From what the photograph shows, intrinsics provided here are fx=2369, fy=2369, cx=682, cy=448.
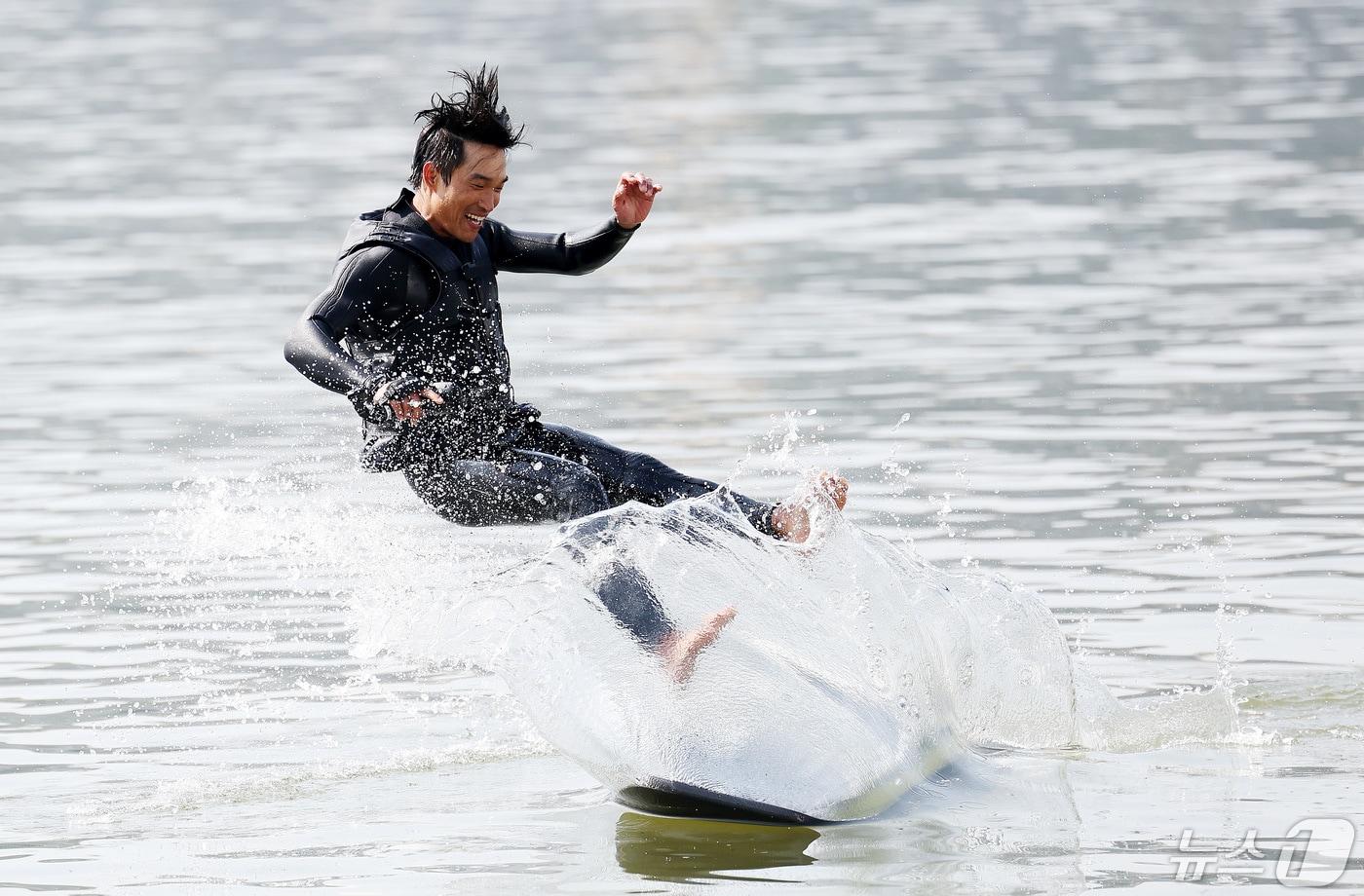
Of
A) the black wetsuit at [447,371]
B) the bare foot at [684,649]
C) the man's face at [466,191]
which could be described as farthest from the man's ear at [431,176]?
the bare foot at [684,649]

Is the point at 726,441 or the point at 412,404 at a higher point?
the point at 412,404

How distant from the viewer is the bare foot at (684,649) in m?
8.39

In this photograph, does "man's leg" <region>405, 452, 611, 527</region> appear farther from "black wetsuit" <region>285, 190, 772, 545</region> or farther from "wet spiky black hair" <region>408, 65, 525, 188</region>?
"wet spiky black hair" <region>408, 65, 525, 188</region>

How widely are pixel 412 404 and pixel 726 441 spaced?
6.46 m

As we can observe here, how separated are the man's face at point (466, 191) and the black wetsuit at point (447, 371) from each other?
0.06m

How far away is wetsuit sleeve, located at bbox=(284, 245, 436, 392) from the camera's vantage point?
28.2 feet

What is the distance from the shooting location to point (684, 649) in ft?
27.6

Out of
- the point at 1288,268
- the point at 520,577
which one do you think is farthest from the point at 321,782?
the point at 1288,268

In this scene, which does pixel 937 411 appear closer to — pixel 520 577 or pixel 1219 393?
pixel 1219 393

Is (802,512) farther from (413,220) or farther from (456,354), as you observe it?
(413,220)

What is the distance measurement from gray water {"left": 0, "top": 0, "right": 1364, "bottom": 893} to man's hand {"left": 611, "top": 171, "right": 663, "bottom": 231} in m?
1.21

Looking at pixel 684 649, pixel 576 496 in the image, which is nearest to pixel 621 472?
pixel 576 496

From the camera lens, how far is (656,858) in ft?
25.8

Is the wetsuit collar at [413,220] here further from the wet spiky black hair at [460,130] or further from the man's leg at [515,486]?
the man's leg at [515,486]
